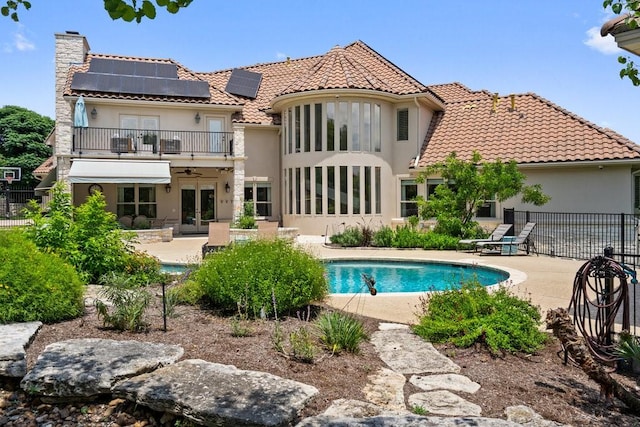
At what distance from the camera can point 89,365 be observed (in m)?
5.83

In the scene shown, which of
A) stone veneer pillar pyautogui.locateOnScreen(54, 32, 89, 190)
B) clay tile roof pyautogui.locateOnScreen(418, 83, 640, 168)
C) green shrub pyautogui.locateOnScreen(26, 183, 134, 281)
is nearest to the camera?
green shrub pyautogui.locateOnScreen(26, 183, 134, 281)

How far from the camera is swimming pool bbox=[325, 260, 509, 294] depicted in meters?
15.4

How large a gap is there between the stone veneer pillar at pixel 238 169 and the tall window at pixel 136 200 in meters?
6.05

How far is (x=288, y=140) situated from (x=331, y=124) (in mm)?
3385

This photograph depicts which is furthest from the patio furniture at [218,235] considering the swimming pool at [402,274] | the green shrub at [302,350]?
the green shrub at [302,350]

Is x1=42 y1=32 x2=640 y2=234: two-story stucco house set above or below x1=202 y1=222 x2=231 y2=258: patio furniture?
above

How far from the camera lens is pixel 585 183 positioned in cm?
2519

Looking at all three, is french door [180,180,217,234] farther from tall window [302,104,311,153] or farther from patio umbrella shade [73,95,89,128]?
tall window [302,104,311,153]

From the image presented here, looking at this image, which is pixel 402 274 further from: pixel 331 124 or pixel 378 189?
pixel 331 124

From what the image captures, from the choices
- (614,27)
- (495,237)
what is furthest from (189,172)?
(614,27)

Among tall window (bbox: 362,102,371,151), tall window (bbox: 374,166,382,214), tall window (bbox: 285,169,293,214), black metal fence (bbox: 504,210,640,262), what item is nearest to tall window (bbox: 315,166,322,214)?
tall window (bbox: 285,169,293,214)

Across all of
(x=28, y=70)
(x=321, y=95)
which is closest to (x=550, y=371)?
(x=28, y=70)

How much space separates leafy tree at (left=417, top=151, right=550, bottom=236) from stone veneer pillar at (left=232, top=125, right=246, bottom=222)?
11301 mm

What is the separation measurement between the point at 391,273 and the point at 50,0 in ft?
48.0
